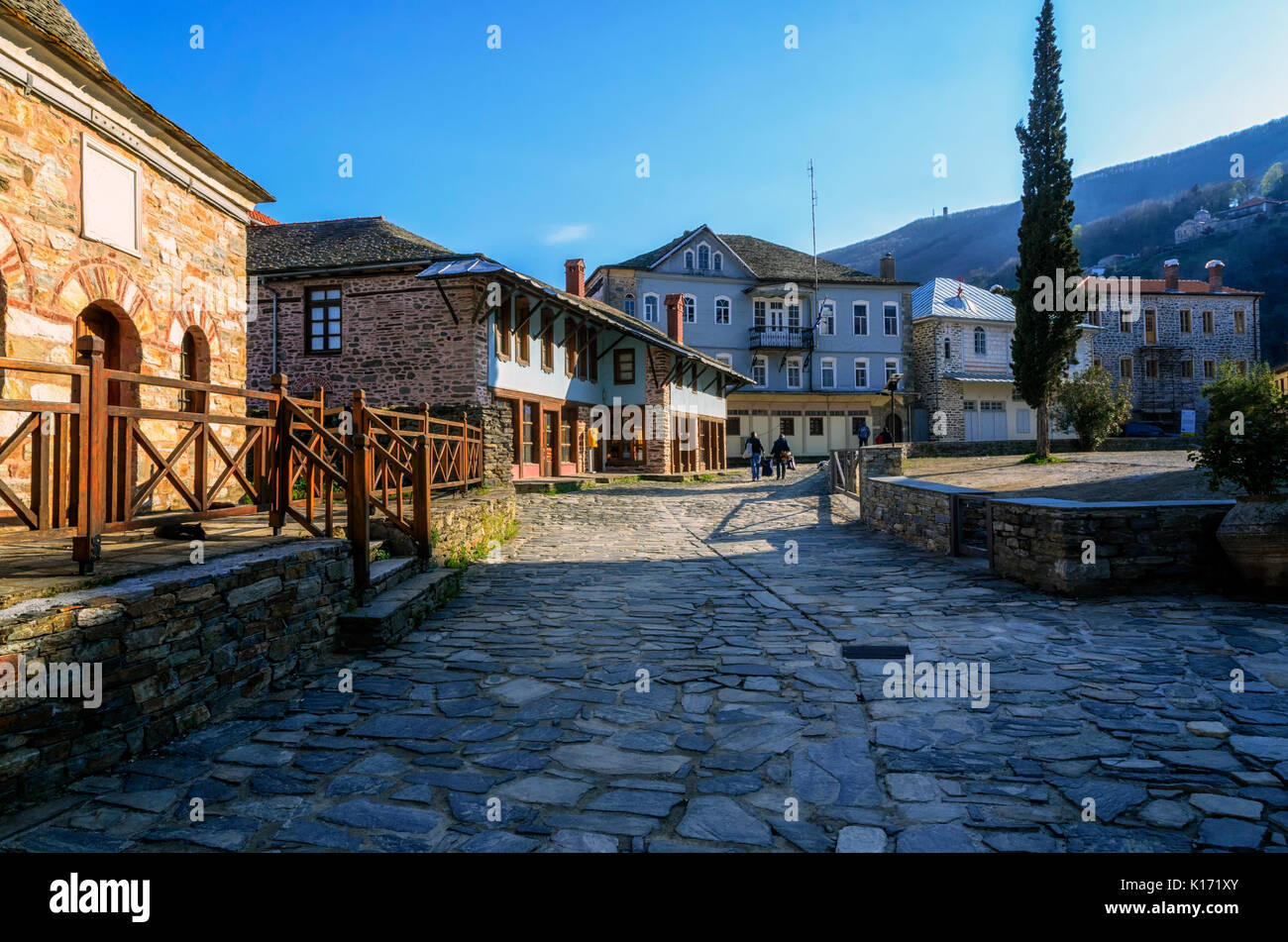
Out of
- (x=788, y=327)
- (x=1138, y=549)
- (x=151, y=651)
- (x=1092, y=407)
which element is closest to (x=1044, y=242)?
(x=1092, y=407)

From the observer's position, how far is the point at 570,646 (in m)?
5.27

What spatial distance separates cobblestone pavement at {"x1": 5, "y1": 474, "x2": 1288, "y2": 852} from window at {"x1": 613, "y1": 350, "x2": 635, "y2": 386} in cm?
1845

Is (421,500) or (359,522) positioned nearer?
(359,522)

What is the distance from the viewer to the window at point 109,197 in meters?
7.53

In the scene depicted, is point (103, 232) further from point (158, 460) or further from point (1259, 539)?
point (1259, 539)

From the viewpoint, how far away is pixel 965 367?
38.3 meters

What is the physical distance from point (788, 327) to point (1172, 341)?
2602 cm

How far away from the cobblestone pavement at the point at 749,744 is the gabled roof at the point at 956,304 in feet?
116

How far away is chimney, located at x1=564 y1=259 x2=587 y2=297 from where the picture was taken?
1112 inches

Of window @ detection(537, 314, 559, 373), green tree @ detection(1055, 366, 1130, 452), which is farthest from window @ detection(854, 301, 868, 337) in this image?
window @ detection(537, 314, 559, 373)

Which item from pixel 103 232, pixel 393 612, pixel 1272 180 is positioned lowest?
pixel 393 612
